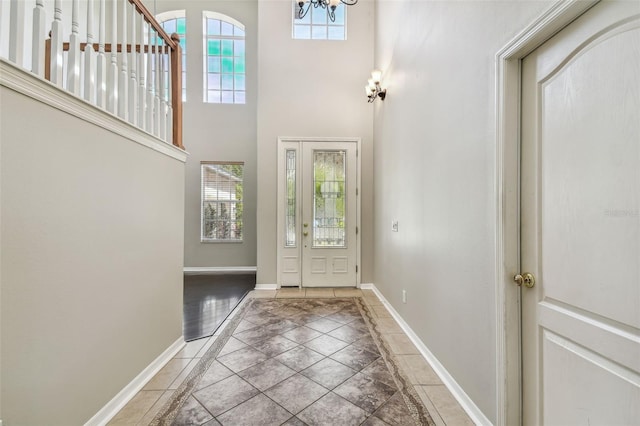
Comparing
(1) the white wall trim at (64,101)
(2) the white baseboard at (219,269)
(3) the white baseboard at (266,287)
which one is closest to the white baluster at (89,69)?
(1) the white wall trim at (64,101)

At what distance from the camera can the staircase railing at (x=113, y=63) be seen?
121cm

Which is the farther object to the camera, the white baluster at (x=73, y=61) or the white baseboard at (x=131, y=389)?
the white baseboard at (x=131, y=389)

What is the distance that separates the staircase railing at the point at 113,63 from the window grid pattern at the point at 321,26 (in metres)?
2.65

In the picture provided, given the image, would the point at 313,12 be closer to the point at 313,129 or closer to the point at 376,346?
the point at 313,129

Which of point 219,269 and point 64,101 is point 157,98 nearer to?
point 64,101

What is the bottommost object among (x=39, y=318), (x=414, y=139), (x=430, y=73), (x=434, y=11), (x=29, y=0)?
(x=39, y=318)

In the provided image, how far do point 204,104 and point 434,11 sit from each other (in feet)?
16.7

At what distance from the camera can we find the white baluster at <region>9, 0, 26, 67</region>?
111 centimetres

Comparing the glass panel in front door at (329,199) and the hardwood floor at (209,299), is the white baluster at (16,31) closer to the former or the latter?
the hardwood floor at (209,299)

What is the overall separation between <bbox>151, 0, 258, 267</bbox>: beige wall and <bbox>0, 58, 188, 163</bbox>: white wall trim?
4.03 meters

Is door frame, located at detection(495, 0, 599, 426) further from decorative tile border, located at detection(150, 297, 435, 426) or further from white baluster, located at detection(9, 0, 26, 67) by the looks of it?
white baluster, located at detection(9, 0, 26, 67)

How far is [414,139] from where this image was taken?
259 cm

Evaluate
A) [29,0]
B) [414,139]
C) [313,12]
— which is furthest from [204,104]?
[414,139]

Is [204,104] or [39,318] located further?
[204,104]
